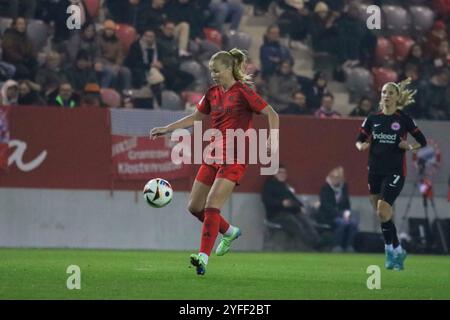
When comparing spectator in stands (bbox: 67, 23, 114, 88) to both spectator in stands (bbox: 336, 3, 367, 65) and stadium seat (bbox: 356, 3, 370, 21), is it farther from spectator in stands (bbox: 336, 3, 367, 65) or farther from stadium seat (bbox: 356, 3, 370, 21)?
stadium seat (bbox: 356, 3, 370, 21)

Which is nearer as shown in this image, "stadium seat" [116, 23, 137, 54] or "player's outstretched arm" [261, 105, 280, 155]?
"player's outstretched arm" [261, 105, 280, 155]

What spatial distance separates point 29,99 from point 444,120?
340 inches

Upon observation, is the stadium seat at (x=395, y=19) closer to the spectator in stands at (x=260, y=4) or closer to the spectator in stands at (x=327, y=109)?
the spectator in stands at (x=260, y=4)

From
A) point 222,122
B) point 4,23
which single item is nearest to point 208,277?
point 222,122

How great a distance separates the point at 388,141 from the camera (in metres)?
16.1

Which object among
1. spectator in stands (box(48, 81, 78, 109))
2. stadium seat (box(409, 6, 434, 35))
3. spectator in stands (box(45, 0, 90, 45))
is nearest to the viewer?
spectator in stands (box(48, 81, 78, 109))

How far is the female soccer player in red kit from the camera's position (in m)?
13.1

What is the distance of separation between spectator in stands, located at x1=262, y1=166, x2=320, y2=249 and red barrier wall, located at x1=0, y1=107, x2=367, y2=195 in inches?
11.7

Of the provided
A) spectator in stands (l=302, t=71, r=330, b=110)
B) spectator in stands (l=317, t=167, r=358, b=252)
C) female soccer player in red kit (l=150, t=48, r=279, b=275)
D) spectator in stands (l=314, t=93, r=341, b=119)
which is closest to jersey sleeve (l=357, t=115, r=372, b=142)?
female soccer player in red kit (l=150, t=48, r=279, b=275)

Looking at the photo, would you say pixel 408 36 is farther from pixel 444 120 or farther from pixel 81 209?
pixel 81 209

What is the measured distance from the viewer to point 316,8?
2594 cm

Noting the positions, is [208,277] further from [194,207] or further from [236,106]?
[236,106]

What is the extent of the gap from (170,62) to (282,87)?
229cm
